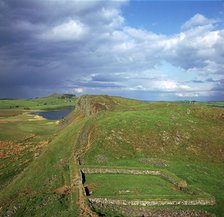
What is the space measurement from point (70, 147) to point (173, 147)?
22.5m

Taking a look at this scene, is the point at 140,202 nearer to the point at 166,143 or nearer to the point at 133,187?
the point at 133,187

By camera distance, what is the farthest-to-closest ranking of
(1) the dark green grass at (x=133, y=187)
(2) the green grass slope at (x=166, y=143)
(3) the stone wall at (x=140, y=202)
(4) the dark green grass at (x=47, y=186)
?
(2) the green grass slope at (x=166, y=143) < (1) the dark green grass at (x=133, y=187) < (4) the dark green grass at (x=47, y=186) < (3) the stone wall at (x=140, y=202)

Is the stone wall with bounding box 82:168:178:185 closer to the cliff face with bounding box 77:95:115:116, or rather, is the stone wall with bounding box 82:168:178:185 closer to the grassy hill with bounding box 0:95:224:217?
the grassy hill with bounding box 0:95:224:217

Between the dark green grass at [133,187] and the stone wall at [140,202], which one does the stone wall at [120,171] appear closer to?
the dark green grass at [133,187]

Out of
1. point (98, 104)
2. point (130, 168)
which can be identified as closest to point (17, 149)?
point (98, 104)

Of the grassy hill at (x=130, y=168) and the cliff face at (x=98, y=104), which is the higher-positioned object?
the cliff face at (x=98, y=104)

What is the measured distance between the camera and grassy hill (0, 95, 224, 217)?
36281mm

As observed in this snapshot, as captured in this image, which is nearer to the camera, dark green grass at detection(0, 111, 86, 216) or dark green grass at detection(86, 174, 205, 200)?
dark green grass at detection(0, 111, 86, 216)

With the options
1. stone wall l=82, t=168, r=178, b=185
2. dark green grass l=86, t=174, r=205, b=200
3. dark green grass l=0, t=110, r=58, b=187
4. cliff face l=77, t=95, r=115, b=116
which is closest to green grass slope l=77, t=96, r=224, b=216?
dark green grass l=86, t=174, r=205, b=200

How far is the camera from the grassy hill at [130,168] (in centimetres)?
3628

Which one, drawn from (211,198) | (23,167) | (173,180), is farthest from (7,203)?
(211,198)

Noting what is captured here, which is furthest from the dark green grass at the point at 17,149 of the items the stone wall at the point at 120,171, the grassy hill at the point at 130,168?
the stone wall at the point at 120,171

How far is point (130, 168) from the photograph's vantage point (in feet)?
157

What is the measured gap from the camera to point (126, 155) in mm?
55875
